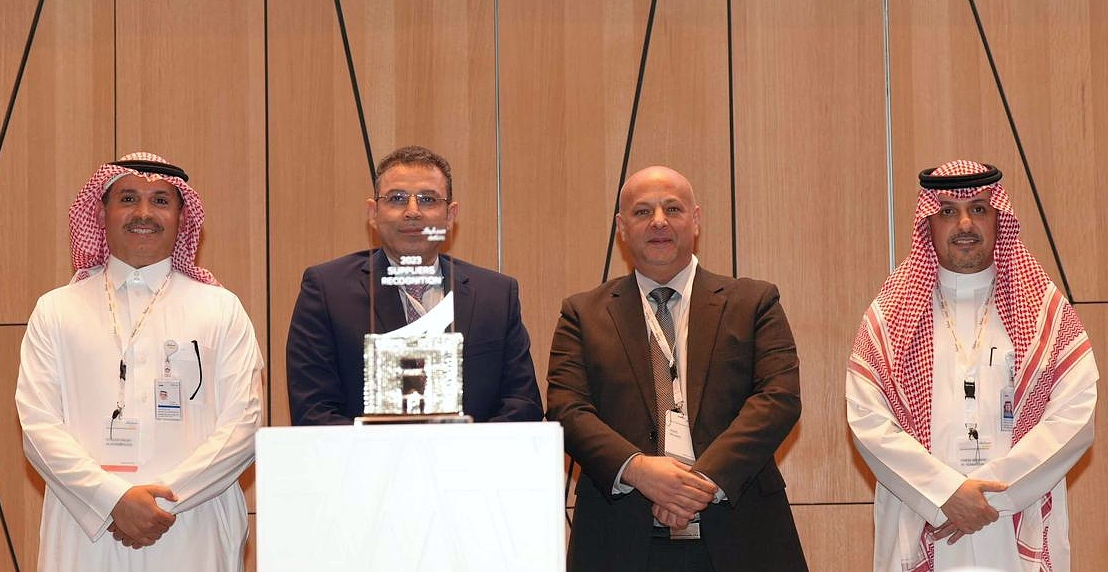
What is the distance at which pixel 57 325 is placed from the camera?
11.8 feet

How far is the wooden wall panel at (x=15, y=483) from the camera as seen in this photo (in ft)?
16.2

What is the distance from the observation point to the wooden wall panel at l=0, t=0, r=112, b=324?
4.95m

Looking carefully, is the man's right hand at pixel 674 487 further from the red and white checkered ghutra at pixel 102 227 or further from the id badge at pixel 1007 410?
the red and white checkered ghutra at pixel 102 227

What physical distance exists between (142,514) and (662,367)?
1499 mm

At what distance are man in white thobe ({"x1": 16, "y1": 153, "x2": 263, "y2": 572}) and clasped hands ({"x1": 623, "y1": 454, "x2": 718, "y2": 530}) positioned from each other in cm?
119

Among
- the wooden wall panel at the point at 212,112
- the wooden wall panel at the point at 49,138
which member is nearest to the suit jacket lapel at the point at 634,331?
the wooden wall panel at the point at 212,112

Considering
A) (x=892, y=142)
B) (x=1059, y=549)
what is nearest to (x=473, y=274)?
(x=1059, y=549)

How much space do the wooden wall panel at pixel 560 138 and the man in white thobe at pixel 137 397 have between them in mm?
1504

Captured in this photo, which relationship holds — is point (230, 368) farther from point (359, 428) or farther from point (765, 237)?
point (765, 237)

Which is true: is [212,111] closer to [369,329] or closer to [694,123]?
[694,123]

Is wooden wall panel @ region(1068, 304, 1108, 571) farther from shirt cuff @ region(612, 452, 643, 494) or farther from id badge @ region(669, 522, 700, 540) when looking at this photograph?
shirt cuff @ region(612, 452, 643, 494)

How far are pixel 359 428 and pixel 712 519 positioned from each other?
1487 millimetres

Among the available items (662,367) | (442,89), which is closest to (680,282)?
(662,367)

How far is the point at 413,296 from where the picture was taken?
95.3 inches
